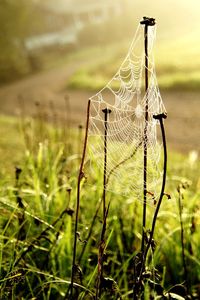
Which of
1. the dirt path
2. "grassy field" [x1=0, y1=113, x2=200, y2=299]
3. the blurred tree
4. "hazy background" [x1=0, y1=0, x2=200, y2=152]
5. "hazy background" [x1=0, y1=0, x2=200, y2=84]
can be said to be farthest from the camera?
"hazy background" [x1=0, y1=0, x2=200, y2=84]

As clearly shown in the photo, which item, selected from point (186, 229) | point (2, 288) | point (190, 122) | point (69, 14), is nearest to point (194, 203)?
point (186, 229)

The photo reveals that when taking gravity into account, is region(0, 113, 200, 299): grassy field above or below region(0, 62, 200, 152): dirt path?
below

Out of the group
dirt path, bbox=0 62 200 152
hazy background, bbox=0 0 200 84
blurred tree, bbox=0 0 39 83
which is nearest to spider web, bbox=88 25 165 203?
dirt path, bbox=0 62 200 152

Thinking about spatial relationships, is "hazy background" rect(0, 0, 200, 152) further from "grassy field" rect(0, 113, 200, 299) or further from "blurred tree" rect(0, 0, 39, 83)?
"grassy field" rect(0, 113, 200, 299)

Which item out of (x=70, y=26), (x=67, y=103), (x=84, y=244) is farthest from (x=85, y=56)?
(x=84, y=244)

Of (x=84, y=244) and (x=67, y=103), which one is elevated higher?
(x=67, y=103)

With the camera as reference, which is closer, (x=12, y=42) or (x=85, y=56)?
(x=12, y=42)

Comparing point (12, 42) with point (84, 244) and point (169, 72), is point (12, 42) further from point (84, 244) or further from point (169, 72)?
point (84, 244)

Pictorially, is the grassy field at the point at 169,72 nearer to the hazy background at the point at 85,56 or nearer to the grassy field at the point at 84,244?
the hazy background at the point at 85,56

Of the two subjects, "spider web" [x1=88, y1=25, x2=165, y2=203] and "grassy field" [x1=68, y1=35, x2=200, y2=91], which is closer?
"spider web" [x1=88, y1=25, x2=165, y2=203]
